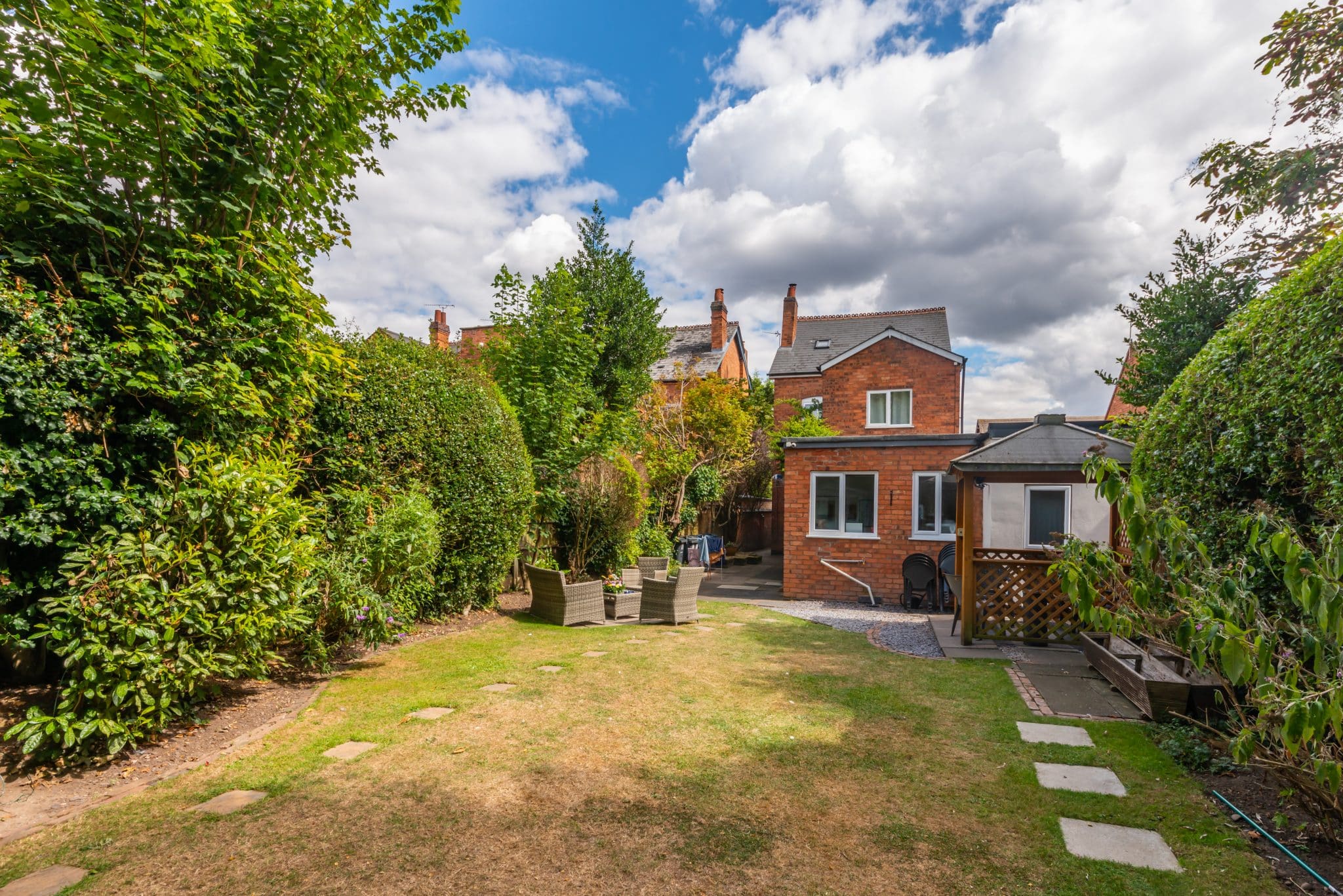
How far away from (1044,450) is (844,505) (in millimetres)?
5481

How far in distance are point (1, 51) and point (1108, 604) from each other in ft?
33.6

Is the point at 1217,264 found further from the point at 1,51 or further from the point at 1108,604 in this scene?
the point at 1,51

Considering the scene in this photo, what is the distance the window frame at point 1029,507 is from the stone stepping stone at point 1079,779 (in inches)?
329

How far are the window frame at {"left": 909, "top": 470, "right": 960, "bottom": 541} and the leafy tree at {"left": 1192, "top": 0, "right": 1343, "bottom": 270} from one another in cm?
601

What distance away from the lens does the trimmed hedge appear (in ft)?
11.3

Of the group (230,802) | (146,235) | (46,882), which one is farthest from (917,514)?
(46,882)

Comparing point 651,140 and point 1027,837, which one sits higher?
point 651,140

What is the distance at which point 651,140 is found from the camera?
36.1 feet

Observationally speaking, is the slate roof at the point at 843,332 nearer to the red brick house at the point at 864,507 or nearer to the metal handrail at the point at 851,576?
the red brick house at the point at 864,507

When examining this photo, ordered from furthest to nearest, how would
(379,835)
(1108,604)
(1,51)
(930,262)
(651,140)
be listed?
1. (930,262)
2. (651,140)
3. (1108,604)
4. (1,51)
5. (379,835)

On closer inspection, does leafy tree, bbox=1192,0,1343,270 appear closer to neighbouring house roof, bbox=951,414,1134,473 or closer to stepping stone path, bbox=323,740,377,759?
neighbouring house roof, bbox=951,414,1134,473

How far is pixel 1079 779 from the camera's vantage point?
3.90 metres

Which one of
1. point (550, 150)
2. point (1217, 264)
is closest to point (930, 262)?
point (1217, 264)

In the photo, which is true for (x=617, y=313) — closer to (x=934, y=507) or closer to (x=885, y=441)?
(x=885, y=441)
